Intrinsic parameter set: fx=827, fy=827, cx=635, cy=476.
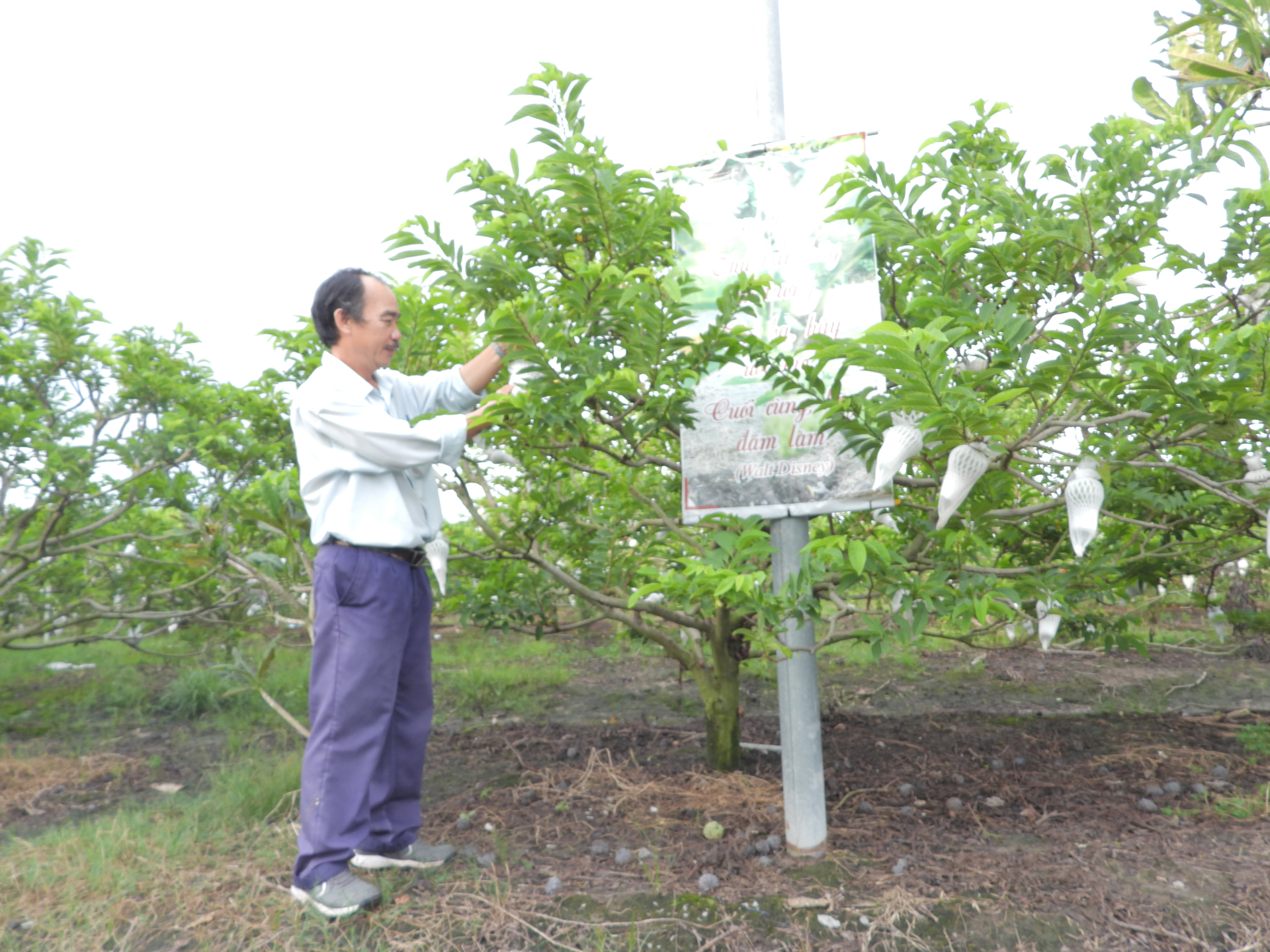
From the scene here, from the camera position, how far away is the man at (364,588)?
2.18 metres

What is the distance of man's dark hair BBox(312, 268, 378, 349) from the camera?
2.37 meters

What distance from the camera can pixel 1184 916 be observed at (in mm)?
2008

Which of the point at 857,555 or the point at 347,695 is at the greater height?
the point at 857,555

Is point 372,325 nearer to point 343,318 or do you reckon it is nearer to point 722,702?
point 343,318

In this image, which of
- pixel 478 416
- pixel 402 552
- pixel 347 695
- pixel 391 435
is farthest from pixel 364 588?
pixel 478 416

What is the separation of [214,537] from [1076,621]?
3.14 metres

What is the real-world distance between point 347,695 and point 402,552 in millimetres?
418

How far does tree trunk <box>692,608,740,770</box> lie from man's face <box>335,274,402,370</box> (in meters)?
1.61

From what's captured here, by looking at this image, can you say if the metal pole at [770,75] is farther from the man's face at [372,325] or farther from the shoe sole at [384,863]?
the shoe sole at [384,863]

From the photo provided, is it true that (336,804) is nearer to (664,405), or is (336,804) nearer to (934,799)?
(664,405)

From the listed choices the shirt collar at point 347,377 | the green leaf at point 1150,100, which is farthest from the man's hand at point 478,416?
the green leaf at point 1150,100

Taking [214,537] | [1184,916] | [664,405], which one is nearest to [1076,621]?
[1184,916]

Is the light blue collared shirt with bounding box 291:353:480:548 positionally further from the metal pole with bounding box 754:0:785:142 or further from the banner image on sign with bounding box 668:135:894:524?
the metal pole with bounding box 754:0:785:142

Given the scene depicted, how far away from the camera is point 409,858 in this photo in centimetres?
247
